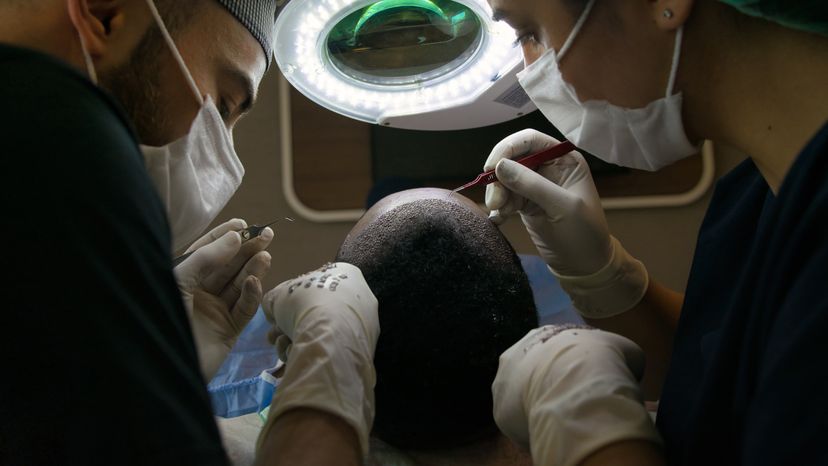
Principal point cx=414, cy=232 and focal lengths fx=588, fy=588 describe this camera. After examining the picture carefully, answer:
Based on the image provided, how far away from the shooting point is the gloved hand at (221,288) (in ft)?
3.65

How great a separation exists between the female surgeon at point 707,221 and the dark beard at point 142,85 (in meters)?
0.52

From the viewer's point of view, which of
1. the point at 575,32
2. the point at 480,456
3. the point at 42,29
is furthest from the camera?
the point at 480,456

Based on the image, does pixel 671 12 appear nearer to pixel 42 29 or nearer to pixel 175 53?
pixel 175 53

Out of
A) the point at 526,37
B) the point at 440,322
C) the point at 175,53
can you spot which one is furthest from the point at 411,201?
the point at 175,53

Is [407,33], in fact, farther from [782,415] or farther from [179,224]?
[782,415]

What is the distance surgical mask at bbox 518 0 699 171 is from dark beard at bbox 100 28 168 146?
58 cm

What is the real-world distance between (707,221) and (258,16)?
32.5 inches

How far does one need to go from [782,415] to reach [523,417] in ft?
1.28

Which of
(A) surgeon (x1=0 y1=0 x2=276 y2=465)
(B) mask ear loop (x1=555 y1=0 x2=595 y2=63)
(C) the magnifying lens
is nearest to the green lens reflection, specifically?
(C) the magnifying lens

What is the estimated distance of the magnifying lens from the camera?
3.68 ft

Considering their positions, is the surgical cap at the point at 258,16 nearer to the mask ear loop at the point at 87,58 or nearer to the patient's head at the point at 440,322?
the mask ear loop at the point at 87,58

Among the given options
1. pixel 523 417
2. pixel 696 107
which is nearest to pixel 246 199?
pixel 523 417

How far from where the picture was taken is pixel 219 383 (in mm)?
1474

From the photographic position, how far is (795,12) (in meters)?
0.62
